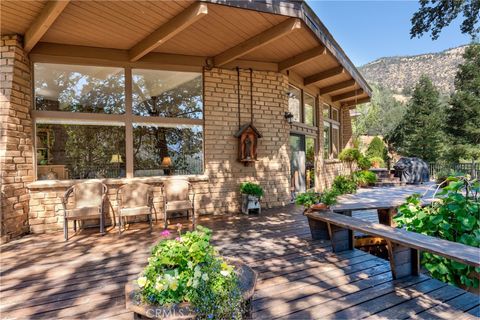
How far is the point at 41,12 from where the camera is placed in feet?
11.7

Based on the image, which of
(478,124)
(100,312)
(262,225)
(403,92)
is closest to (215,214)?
(262,225)

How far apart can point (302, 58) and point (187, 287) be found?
4.94 meters

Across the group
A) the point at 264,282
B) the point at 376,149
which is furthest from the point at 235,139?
the point at 376,149

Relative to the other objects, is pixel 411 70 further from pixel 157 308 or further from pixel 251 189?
pixel 157 308

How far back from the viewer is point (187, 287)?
151cm

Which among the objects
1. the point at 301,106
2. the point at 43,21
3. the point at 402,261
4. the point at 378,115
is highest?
the point at 378,115

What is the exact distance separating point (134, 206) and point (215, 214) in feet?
5.12

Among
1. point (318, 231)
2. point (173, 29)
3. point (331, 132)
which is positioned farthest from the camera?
point (331, 132)

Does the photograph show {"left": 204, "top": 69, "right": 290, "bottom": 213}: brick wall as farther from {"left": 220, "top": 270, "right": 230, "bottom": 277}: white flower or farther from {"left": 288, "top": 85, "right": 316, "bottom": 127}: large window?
{"left": 220, "top": 270, "right": 230, "bottom": 277}: white flower

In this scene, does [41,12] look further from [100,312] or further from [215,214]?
[215,214]

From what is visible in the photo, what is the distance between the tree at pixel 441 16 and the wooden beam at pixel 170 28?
23.0 feet

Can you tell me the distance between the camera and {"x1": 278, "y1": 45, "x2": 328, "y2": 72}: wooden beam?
5.18 m

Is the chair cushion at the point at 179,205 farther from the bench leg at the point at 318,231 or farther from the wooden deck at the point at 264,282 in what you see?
the bench leg at the point at 318,231

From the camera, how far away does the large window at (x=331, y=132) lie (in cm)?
904
